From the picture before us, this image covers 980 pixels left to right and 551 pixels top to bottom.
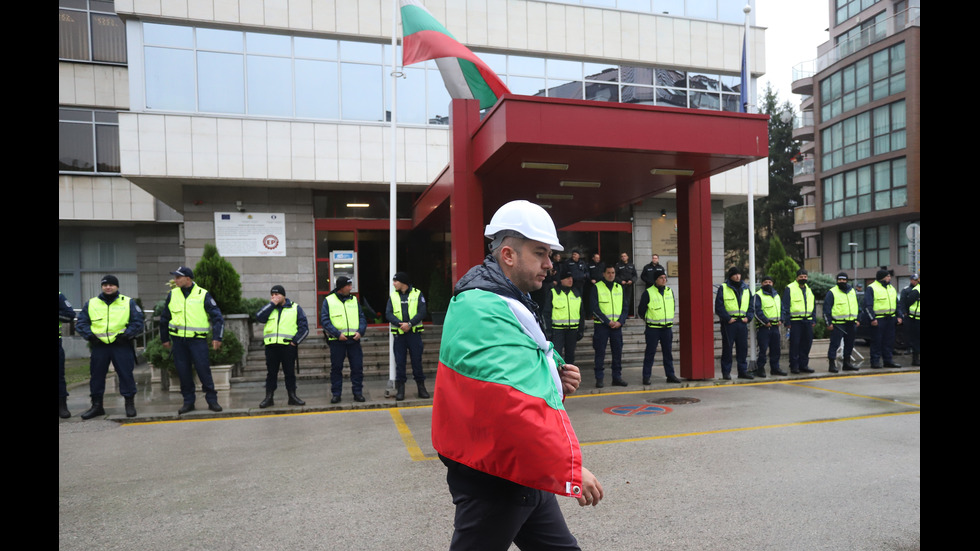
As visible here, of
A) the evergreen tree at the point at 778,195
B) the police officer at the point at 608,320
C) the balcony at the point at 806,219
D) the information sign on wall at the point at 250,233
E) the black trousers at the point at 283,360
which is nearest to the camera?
the black trousers at the point at 283,360

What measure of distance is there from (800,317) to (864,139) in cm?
3060

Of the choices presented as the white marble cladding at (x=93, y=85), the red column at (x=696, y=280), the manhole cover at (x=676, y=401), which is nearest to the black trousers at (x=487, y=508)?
the manhole cover at (x=676, y=401)

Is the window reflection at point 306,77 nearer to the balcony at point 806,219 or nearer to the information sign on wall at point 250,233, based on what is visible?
the information sign on wall at point 250,233

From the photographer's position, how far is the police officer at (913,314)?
1286 centimetres

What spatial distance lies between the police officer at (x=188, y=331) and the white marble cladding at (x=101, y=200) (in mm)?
14218

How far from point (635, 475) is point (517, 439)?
150 inches

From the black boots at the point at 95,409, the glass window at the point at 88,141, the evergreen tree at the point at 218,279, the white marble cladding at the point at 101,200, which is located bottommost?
the black boots at the point at 95,409

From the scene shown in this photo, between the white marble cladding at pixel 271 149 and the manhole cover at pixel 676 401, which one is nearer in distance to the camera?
the manhole cover at pixel 676 401

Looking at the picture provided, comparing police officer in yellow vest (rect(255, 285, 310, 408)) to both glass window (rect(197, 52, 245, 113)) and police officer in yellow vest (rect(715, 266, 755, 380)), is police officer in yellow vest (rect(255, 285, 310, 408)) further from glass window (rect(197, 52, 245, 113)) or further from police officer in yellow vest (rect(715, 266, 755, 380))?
glass window (rect(197, 52, 245, 113))

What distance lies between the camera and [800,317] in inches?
479

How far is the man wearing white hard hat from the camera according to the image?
1929 millimetres

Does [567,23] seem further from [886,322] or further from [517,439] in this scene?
[517,439]

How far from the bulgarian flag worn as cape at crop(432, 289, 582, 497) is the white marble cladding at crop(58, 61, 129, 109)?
2451cm

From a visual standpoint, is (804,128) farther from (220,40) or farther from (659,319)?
(220,40)
